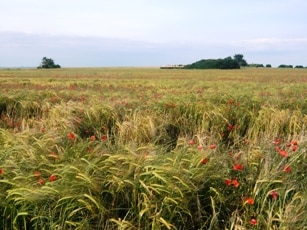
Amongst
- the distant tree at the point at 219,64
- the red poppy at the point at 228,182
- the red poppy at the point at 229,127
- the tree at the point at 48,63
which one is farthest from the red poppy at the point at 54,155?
the tree at the point at 48,63

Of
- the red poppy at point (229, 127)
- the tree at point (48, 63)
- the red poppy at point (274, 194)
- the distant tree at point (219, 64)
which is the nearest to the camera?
the red poppy at point (274, 194)

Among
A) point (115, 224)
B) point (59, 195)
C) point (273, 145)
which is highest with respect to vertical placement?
point (273, 145)

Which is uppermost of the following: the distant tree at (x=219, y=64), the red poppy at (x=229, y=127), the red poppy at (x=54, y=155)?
the distant tree at (x=219, y=64)

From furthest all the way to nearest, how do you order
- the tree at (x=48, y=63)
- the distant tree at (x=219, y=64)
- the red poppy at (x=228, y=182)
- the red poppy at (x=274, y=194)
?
the tree at (x=48, y=63), the distant tree at (x=219, y=64), the red poppy at (x=228, y=182), the red poppy at (x=274, y=194)

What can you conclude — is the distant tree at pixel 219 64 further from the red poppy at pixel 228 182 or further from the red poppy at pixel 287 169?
the red poppy at pixel 228 182

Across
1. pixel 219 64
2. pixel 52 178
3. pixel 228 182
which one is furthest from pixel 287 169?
pixel 219 64

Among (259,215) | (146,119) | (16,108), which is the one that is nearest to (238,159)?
(259,215)

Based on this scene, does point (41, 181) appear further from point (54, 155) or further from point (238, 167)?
point (238, 167)

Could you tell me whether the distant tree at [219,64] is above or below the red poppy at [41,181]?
above

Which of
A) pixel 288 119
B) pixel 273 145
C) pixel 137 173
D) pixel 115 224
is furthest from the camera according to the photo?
pixel 288 119

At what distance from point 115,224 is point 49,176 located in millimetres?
856

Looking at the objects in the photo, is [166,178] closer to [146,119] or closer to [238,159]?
[238,159]

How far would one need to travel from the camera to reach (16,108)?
24.7 feet

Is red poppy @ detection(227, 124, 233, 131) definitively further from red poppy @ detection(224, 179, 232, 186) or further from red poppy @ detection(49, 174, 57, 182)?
red poppy @ detection(49, 174, 57, 182)
